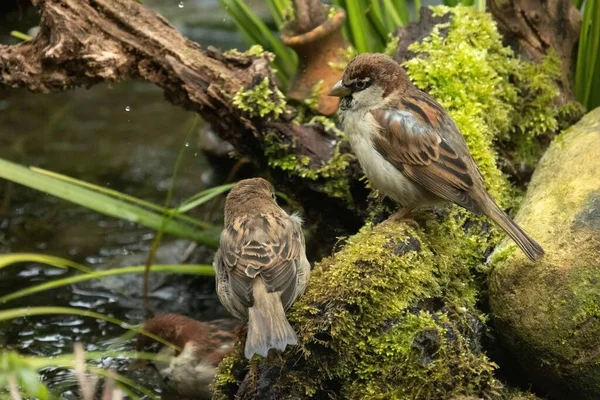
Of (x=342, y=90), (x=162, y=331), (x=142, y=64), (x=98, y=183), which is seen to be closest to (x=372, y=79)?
(x=342, y=90)

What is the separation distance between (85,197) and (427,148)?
2.17m

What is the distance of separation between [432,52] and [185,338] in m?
2.44

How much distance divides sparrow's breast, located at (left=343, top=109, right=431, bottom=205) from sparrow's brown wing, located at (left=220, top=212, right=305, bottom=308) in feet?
1.69

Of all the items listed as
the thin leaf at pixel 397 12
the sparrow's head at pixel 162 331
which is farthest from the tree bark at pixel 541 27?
the sparrow's head at pixel 162 331

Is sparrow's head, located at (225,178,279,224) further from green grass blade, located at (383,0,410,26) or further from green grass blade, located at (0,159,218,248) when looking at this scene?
green grass blade, located at (383,0,410,26)

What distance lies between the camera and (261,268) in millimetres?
3748

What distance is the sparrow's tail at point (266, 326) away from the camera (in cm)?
327

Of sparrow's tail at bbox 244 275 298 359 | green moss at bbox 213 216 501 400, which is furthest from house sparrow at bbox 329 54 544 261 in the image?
sparrow's tail at bbox 244 275 298 359

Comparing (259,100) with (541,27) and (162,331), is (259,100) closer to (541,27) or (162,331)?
(162,331)

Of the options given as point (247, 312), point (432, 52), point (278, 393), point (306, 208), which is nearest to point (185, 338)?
point (306, 208)

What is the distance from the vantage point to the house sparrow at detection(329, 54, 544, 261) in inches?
163

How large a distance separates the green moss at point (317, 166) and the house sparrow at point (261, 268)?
2.73 feet

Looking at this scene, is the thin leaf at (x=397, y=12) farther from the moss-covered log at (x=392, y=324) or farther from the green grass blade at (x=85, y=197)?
the green grass blade at (x=85, y=197)

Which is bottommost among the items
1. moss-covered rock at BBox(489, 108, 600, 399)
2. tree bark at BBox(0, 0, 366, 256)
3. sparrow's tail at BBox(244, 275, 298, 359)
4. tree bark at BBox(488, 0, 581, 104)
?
moss-covered rock at BBox(489, 108, 600, 399)
